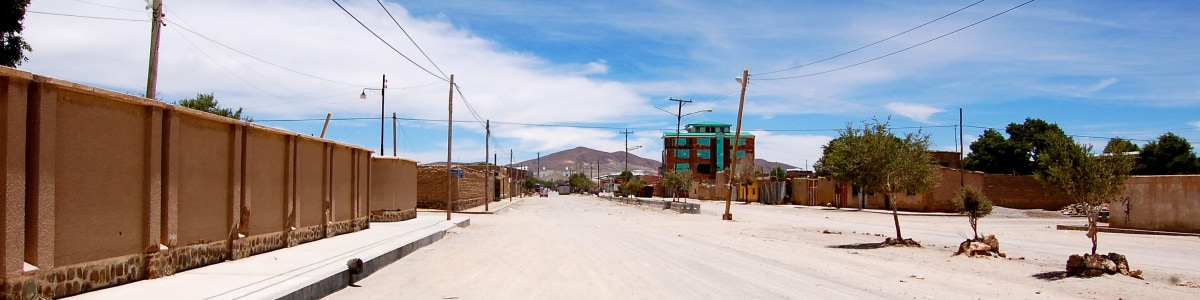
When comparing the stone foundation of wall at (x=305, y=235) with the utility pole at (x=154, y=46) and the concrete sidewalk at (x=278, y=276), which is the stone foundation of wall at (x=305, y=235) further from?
the utility pole at (x=154, y=46)

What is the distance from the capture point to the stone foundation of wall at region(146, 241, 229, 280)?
10.9m

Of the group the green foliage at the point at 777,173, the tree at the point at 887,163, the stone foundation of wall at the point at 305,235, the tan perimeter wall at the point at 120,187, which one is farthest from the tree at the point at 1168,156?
the tan perimeter wall at the point at 120,187

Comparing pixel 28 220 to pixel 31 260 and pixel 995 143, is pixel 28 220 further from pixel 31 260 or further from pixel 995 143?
pixel 995 143

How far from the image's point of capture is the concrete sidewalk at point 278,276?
31.4 feet

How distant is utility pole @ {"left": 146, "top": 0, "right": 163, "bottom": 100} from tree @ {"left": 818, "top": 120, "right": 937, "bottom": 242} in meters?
16.9

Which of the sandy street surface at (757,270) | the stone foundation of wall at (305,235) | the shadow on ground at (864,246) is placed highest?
the stone foundation of wall at (305,235)

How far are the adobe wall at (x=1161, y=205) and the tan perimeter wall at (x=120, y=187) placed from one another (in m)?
26.6

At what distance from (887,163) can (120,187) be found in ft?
58.8

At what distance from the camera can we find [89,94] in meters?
9.52

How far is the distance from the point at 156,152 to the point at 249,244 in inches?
158

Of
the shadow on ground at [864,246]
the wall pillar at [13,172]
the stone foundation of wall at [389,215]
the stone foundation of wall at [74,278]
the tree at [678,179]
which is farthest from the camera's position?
the tree at [678,179]

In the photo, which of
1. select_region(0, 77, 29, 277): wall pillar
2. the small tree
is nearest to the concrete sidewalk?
select_region(0, 77, 29, 277): wall pillar

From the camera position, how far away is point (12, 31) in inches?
898

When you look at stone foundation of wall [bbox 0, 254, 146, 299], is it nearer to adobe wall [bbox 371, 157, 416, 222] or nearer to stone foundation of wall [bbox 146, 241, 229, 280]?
stone foundation of wall [bbox 146, 241, 229, 280]
